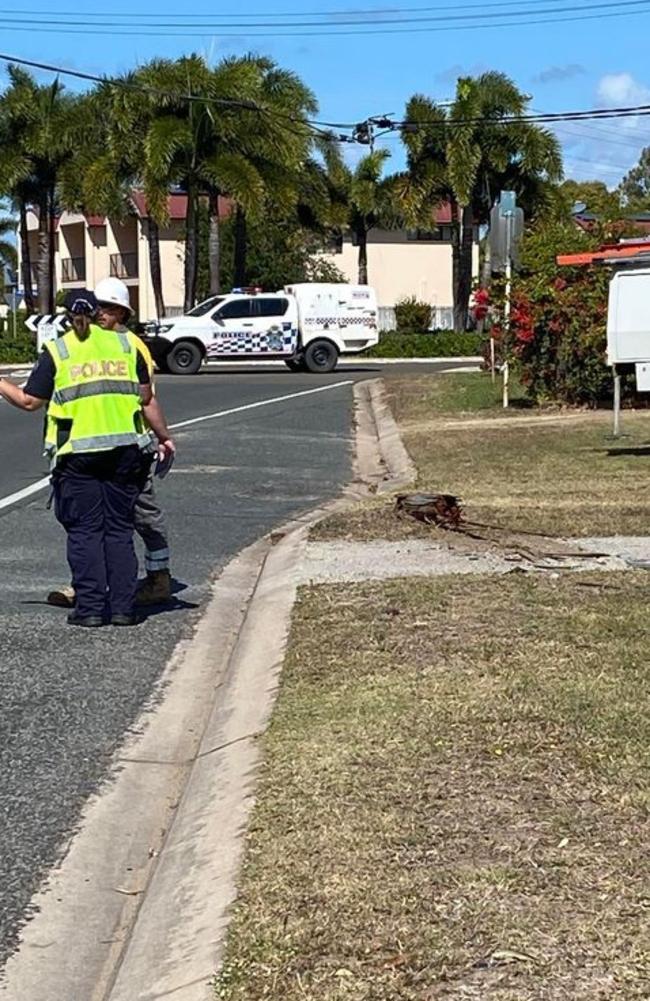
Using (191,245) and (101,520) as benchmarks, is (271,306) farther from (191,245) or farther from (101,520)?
(101,520)

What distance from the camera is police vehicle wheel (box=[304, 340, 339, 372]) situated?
39.0m

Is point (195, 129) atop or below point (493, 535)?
atop

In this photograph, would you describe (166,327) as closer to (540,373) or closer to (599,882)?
(540,373)

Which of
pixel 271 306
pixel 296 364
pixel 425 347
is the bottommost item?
pixel 425 347

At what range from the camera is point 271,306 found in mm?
38281

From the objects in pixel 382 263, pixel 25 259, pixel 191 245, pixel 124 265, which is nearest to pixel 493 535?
pixel 191 245

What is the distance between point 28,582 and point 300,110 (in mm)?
44917

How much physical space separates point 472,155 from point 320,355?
1922 centimetres

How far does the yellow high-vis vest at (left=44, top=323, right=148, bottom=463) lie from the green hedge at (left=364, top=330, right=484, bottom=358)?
1694 inches

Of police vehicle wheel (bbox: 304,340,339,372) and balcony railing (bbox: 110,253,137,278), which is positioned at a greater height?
balcony railing (bbox: 110,253,137,278)

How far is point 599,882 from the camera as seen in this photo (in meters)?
3.96

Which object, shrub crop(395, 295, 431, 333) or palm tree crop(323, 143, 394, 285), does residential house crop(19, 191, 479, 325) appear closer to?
shrub crop(395, 295, 431, 333)

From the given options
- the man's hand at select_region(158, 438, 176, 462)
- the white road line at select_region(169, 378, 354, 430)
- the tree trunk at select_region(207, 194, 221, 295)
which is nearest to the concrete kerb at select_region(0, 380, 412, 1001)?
the man's hand at select_region(158, 438, 176, 462)

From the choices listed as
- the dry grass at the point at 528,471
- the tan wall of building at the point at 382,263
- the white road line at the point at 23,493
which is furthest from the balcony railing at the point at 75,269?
the white road line at the point at 23,493
